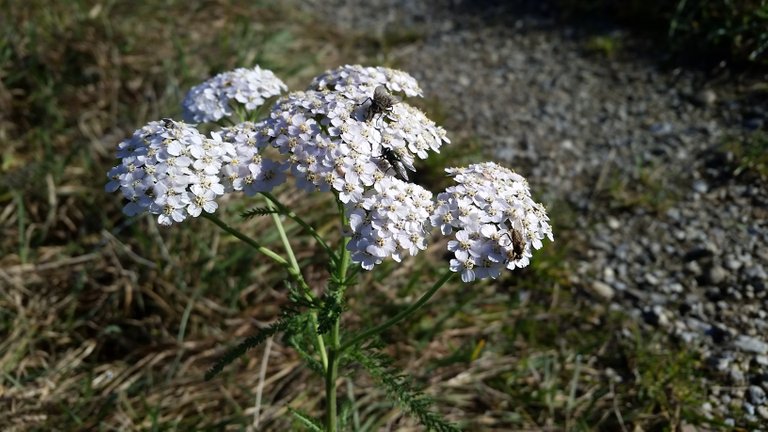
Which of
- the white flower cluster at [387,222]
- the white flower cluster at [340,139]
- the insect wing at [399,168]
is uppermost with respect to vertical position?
the white flower cluster at [340,139]

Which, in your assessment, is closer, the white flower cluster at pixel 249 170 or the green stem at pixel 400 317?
the green stem at pixel 400 317

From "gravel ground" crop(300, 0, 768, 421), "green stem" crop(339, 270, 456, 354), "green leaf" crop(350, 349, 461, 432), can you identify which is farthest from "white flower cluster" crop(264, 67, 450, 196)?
"gravel ground" crop(300, 0, 768, 421)

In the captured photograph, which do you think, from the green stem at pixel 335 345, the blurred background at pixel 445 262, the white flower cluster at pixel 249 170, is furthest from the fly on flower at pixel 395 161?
the blurred background at pixel 445 262

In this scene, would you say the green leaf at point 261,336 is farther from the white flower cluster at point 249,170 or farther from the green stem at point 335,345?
the white flower cluster at point 249,170

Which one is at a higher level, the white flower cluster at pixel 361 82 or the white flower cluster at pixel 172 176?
the white flower cluster at pixel 361 82

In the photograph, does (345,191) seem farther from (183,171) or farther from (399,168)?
(183,171)

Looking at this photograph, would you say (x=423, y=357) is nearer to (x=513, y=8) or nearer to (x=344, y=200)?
(x=344, y=200)

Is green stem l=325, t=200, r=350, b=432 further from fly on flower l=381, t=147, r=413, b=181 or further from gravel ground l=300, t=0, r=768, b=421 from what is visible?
gravel ground l=300, t=0, r=768, b=421

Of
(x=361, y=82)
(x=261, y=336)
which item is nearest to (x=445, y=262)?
(x=361, y=82)
